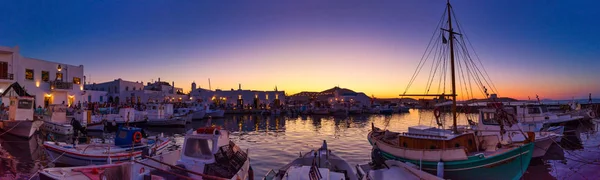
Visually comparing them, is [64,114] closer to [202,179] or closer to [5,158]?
[5,158]

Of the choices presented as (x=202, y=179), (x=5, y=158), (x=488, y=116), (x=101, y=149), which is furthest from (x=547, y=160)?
(x=5, y=158)

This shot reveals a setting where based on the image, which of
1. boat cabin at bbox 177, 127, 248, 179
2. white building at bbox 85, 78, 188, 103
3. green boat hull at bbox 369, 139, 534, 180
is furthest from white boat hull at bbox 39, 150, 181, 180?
white building at bbox 85, 78, 188, 103

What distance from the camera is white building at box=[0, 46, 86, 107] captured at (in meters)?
35.7

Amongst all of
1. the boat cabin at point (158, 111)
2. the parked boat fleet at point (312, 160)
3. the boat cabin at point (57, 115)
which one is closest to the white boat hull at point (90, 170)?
the parked boat fleet at point (312, 160)

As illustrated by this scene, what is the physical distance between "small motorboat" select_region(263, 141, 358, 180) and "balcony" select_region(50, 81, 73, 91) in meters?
41.6

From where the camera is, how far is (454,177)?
1304 cm

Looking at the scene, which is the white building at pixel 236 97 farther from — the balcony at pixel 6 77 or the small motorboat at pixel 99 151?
the small motorboat at pixel 99 151

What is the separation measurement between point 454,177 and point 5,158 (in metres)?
23.5

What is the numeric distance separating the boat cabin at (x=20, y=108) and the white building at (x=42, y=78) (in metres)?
9.38

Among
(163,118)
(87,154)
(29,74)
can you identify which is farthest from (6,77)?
(87,154)

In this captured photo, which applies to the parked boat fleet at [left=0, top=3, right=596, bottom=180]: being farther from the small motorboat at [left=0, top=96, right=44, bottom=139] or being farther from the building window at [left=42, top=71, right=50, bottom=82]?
the building window at [left=42, top=71, right=50, bottom=82]

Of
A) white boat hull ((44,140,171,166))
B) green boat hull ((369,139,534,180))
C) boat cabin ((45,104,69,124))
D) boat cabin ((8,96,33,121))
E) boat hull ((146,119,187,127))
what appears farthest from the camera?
boat hull ((146,119,187,127))

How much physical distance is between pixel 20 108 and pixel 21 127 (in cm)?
218

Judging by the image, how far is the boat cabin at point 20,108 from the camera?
89.2 ft
